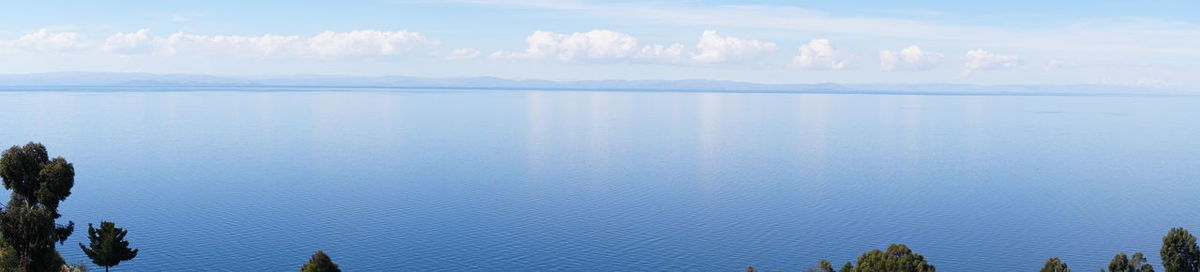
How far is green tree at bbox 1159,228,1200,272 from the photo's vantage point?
31844mm

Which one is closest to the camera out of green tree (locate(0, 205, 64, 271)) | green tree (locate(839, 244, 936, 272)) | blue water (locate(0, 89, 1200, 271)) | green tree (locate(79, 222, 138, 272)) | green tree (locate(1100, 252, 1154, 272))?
green tree (locate(0, 205, 64, 271))

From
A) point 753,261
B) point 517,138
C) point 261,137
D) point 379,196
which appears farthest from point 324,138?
point 753,261

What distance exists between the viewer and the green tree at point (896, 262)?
85.3 feet

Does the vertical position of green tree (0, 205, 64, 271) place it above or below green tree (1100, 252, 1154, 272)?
above

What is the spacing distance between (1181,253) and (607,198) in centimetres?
3366

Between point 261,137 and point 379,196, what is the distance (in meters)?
51.3

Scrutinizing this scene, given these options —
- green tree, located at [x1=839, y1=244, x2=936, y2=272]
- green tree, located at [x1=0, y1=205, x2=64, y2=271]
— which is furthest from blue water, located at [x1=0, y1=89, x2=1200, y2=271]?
green tree, located at [x1=0, y1=205, x2=64, y2=271]

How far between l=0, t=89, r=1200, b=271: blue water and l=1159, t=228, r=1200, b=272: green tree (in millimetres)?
10308

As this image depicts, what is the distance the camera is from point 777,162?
83375 mm

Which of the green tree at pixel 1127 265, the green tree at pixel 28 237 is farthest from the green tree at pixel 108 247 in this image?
the green tree at pixel 1127 265

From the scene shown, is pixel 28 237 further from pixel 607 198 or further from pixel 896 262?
pixel 607 198

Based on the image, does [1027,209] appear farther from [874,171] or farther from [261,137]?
[261,137]

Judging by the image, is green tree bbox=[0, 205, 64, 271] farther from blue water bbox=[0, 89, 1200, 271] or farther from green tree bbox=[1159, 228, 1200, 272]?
green tree bbox=[1159, 228, 1200, 272]

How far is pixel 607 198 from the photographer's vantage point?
59.3 metres
